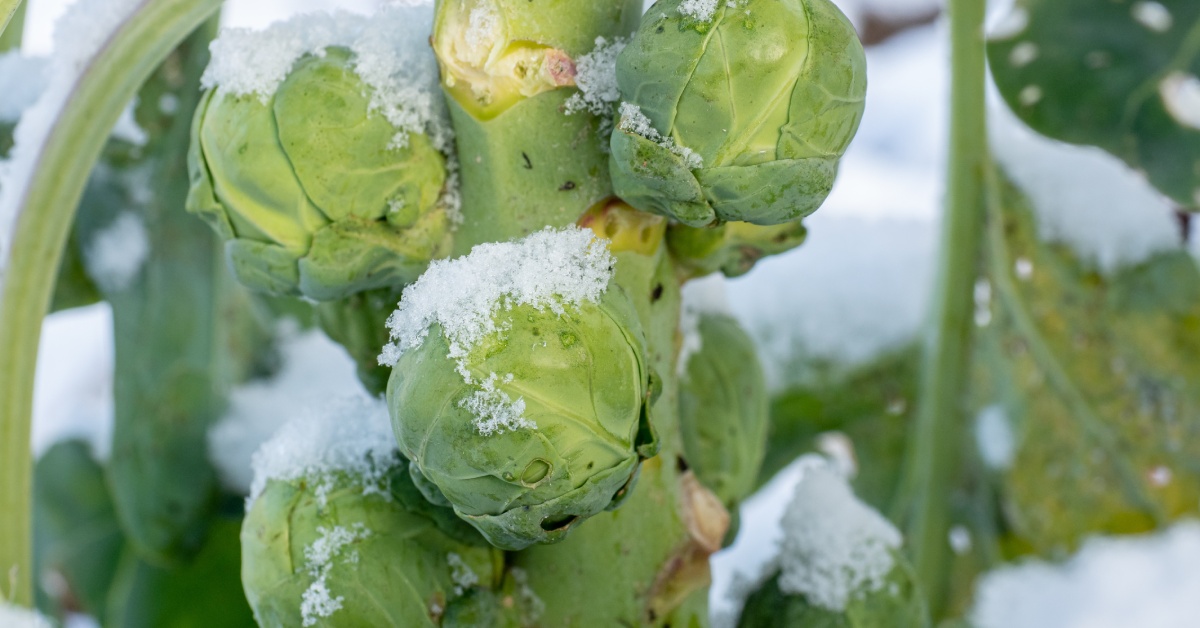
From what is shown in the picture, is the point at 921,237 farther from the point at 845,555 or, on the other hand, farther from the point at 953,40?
the point at 845,555

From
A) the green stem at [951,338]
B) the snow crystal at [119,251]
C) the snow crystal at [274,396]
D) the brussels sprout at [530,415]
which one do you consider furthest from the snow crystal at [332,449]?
the green stem at [951,338]

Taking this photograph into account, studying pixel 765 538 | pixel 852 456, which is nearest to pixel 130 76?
pixel 765 538

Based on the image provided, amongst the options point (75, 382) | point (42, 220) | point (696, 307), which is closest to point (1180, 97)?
point (696, 307)

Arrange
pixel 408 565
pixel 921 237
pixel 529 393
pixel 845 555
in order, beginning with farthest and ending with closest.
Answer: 1. pixel 921 237
2. pixel 845 555
3. pixel 408 565
4. pixel 529 393

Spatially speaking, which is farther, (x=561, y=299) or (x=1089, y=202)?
(x=1089, y=202)

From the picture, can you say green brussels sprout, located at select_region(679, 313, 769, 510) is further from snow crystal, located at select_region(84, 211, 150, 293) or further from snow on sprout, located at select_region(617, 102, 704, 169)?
snow crystal, located at select_region(84, 211, 150, 293)

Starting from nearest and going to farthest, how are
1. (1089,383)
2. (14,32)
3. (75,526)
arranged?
(14,32) → (1089,383) → (75,526)

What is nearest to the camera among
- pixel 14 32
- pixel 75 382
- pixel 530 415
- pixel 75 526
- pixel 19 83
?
pixel 530 415

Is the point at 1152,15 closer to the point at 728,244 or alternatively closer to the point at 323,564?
the point at 728,244
